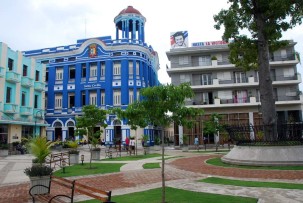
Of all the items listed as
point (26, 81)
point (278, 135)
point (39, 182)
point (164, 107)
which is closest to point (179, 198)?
point (164, 107)

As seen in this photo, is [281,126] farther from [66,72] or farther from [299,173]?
[66,72]

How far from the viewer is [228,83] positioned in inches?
1554

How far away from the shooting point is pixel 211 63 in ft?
131

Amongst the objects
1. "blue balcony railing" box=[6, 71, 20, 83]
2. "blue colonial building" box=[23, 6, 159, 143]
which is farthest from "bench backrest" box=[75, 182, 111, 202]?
"blue colonial building" box=[23, 6, 159, 143]

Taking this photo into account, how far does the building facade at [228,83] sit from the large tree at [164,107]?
98.6ft

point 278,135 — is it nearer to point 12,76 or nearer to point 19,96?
point 12,76

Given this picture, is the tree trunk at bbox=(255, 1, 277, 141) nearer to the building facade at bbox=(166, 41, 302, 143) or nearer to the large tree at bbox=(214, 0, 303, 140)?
the large tree at bbox=(214, 0, 303, 140)

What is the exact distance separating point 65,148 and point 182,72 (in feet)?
63.7

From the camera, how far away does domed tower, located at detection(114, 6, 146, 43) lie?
139 feet

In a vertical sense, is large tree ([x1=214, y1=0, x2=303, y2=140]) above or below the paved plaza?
above

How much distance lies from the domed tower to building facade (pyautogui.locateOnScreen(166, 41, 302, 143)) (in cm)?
658

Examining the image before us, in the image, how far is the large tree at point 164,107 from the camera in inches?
283

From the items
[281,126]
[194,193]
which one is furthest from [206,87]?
[194,193]

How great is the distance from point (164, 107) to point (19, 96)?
Result: 1186 inches
